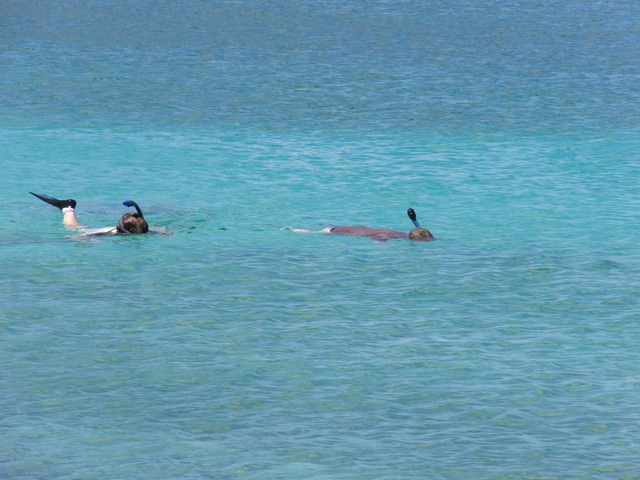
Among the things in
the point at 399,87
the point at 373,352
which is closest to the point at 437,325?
the point at 373,352

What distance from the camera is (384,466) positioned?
14211 mm

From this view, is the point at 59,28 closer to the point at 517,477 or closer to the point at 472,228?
the point at 472,228

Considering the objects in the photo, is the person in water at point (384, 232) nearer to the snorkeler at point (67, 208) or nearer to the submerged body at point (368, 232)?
the submerged body at point (368, 232)

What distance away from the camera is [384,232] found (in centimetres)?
2550

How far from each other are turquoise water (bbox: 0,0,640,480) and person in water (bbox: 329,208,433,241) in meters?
0.27

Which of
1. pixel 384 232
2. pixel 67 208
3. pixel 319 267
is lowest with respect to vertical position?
pixel 319 267

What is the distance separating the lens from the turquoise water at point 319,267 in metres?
15.0

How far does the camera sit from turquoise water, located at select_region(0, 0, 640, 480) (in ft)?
49.4

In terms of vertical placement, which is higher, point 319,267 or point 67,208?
point 67,208

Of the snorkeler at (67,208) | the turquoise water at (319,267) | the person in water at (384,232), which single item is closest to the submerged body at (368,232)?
the person in water at (384,232)

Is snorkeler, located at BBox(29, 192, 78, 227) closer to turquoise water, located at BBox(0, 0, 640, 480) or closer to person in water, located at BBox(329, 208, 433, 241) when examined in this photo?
turquoise water, located at BBox(0, 0, 640, 480)

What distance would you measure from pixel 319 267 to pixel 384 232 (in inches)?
110

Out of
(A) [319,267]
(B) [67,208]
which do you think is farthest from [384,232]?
(B) [67,208]

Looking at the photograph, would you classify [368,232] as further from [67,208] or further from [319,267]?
[67,208]
